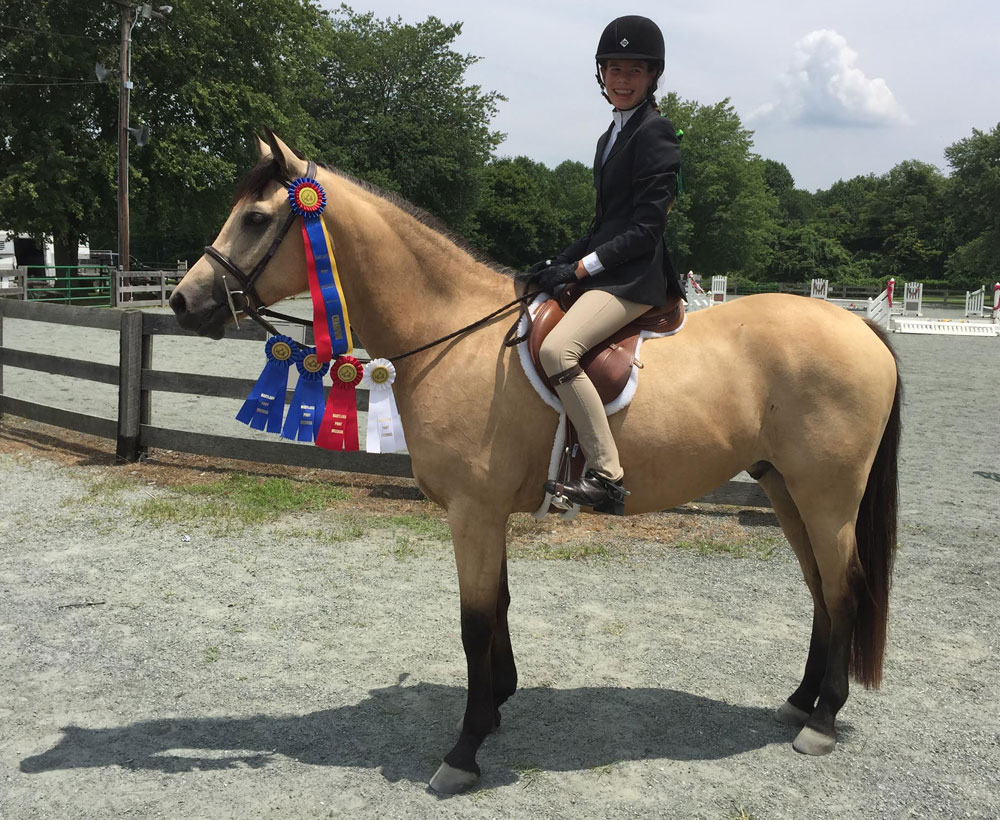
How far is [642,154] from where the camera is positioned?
3100 millimetres

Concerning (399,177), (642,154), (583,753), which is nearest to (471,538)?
(583,753)

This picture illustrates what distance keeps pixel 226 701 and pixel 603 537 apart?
3106mm

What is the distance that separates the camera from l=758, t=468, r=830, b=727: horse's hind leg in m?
3.61

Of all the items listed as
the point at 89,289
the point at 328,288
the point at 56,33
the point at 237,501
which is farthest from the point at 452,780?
the point at 56,33

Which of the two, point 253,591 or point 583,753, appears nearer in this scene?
point 583,753

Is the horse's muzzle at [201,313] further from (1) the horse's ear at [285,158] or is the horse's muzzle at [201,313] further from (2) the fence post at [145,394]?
(2) the fence post at [145,394]

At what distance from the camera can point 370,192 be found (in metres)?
3.31

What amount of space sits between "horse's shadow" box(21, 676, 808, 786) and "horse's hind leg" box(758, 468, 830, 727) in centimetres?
21

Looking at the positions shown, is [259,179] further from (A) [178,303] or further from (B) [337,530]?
(B) [337,530]

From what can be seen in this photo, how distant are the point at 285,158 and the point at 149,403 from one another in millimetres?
5486

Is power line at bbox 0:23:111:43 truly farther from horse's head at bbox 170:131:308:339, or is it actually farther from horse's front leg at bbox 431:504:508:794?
horse's front leg at bbox 431:504:508:794

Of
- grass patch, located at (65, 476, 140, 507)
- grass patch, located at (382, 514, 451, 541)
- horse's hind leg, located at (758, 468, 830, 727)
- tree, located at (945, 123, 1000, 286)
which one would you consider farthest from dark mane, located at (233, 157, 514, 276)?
tree, located at (945, 123, 1000, 286)

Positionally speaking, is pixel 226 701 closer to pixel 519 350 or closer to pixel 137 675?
pixel 137 675

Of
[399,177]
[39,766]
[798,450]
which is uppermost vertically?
[399,177]
